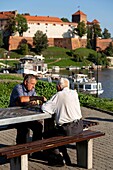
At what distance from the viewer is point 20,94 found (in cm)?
554

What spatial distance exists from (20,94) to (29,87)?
17cm

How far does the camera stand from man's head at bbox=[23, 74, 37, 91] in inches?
215

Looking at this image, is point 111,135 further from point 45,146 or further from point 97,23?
point 97,23

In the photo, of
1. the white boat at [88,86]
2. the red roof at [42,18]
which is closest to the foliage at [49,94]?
the white boat at [88,86]

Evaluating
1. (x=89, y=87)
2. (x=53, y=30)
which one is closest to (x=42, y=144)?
(x=89, y=87)

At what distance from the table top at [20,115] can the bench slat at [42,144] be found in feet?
1.08

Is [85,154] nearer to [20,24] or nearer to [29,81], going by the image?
[29,81]

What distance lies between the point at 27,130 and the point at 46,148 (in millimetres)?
916

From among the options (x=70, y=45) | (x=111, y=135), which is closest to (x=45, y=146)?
(x=111, y=135)

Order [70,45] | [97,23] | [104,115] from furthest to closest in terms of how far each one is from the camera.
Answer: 1. [97,23]
2. [70,45]
3. [104,115]

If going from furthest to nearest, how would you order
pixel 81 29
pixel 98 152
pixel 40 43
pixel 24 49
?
pixel 81 29 → pixel 40 43 → pixel 24 49 → pixel 98 152

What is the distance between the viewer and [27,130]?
5.46 m

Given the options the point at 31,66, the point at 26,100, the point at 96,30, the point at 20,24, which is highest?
the point at 20,24

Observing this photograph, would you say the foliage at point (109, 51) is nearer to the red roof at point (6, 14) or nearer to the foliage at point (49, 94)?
the red roof at point (6, 14)
